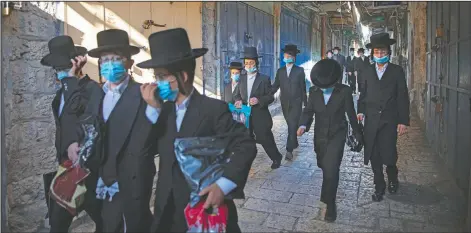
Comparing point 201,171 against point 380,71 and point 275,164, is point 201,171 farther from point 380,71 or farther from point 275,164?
point 275,164

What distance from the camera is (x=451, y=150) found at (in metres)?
5.60

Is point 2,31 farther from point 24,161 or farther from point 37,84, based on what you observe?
point 24,161

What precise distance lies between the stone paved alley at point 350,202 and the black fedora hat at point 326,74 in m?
1.40

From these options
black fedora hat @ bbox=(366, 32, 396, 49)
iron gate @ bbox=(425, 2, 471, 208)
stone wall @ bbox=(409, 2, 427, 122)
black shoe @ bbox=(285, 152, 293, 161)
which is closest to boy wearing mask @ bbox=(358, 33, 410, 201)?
black fedora hat @ bbox=(366, 32, 396, 49)

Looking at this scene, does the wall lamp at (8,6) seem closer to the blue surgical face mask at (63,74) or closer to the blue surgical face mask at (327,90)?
the blue surgical face mask at (63,74)

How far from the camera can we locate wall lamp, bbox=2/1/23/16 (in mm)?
3594

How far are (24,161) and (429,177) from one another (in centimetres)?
508

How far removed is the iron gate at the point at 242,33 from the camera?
29.9ft

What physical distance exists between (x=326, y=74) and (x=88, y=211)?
110 inches

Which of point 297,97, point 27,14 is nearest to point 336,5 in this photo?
point 297,97

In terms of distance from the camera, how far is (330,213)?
430 cm

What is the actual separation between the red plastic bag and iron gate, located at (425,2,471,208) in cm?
330

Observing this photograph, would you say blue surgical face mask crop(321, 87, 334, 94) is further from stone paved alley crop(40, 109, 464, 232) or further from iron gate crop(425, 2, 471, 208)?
iron gate crop(425, 2, 471, 208)

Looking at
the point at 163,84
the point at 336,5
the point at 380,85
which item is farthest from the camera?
the point at 336,5
